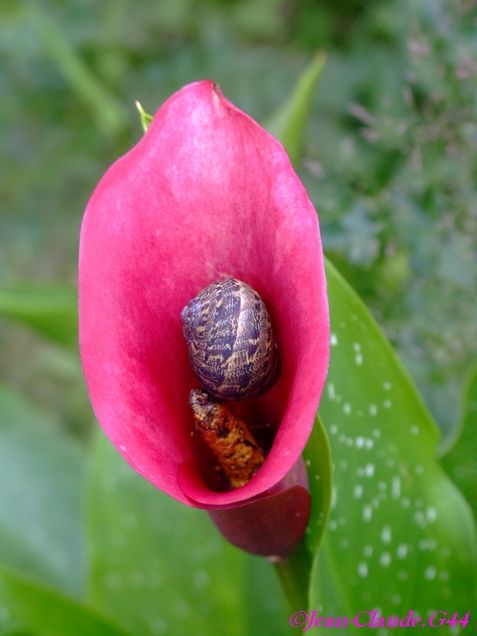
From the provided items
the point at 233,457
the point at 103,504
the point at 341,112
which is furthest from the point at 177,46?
the point at 233,457

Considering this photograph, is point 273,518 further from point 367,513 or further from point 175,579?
point 175,579

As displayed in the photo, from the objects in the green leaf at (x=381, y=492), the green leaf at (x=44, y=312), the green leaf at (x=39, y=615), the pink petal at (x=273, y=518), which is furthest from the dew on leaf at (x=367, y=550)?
the green leaf at (x=44, y=312)

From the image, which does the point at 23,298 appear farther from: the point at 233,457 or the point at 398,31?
the point at 398,31

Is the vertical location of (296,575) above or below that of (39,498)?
above

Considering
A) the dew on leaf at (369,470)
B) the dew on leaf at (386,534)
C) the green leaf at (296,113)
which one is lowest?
the dew on leaf at (386,534)

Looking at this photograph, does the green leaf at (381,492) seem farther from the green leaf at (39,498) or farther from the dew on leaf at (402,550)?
the green leaf at (39,498)

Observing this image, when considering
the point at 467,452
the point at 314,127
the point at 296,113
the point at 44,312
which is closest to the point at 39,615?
the point at 44,312

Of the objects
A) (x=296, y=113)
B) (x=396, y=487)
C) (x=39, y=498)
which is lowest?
(x=39, y=498)

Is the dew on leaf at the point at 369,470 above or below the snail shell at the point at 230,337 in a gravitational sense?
below
